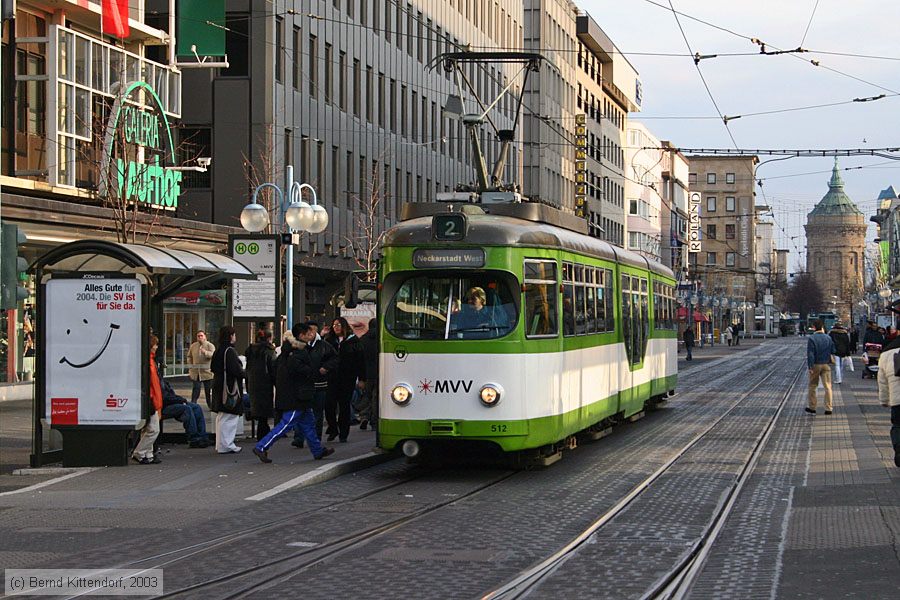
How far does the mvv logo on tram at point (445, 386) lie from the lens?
51.9ft

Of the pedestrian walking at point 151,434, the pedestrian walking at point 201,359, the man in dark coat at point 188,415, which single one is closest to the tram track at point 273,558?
the pedestrian walking at point 151,434

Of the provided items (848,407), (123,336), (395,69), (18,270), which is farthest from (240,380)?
(395,69)

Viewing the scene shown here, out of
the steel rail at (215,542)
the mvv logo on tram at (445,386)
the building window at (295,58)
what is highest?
the building window at (295,58)

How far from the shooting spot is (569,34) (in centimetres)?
9044

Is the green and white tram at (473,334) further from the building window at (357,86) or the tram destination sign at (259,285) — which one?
the building window at (357,86)

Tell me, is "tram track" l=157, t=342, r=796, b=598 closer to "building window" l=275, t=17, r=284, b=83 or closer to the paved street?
the paved street

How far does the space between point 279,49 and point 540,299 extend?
28.3m

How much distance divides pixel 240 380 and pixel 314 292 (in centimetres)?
3291

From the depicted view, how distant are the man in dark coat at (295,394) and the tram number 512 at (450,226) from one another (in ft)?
7.91

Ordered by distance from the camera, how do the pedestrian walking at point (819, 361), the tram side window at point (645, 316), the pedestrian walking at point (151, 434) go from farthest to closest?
1. the pedestrian walking at point (819, 361)
2. the tram side window at point (645, 316)
3. the pedestrian walking at point (151, 434)

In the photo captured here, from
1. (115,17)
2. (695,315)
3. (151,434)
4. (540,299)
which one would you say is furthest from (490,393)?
(695,315)

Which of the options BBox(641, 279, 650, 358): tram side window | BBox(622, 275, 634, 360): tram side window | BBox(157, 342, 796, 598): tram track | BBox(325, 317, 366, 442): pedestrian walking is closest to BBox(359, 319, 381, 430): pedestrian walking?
BBox(325, 317, 366, 442): pedestrian walking

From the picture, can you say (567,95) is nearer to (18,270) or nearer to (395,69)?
(395,69)

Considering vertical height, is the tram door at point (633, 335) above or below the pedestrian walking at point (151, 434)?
above
